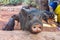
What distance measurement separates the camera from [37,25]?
139 cm

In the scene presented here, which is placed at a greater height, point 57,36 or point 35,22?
point 35,22

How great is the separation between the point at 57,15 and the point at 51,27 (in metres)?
0.68

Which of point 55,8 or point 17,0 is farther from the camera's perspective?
point 17,0

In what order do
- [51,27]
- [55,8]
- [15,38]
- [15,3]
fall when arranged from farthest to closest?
1. [15,3]
2. [55,8]
3. [51,27]
4. [15,38]

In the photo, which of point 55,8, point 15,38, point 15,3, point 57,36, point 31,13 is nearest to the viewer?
point 15,38

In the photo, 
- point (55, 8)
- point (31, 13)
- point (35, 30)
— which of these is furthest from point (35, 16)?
point (55, 8)

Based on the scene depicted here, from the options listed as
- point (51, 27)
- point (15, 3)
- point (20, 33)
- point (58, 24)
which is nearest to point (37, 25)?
point (20, 33)

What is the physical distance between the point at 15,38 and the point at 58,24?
2780 millimetres

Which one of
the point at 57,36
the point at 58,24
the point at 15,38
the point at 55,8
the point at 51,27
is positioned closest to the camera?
the point at 15,38

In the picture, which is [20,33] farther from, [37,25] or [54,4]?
[54,4]

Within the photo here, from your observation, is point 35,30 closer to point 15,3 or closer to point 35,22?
point 35,22

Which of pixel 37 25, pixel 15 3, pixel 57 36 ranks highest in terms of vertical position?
pixel 37 25

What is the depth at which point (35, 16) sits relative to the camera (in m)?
1.53

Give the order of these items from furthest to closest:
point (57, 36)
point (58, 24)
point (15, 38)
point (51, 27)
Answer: point (58, 24), point (51, 27), point (57, 36), point (15, 38)
